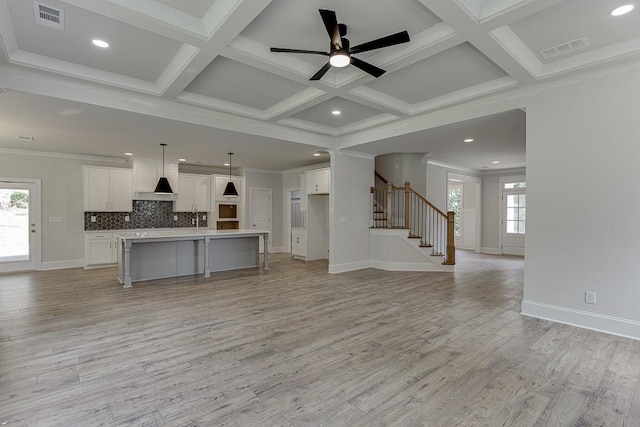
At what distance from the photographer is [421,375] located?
2484 millimetres

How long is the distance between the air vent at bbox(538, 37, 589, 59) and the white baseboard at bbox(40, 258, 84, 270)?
9.47m

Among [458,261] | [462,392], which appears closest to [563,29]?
[462,392]

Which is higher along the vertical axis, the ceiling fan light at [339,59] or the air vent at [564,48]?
the air vent at [564,48]

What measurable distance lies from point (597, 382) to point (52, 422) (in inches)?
149

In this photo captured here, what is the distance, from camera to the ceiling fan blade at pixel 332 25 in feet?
7.70

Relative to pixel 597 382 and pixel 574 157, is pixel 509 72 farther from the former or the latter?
pixel 597 382

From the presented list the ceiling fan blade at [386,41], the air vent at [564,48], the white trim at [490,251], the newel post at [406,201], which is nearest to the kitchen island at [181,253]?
the newel post at [406,201]

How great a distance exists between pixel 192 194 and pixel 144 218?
53.2 inches

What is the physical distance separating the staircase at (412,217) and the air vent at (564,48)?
4.02 m

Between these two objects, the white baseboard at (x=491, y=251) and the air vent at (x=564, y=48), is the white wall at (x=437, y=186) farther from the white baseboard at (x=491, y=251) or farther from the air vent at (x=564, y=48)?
the air vent at (x=564, y=48)

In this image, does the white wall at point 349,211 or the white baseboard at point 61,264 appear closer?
the white wall at point 349,211

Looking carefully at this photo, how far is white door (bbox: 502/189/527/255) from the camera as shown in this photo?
377 inches

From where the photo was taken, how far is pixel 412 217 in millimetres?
7707

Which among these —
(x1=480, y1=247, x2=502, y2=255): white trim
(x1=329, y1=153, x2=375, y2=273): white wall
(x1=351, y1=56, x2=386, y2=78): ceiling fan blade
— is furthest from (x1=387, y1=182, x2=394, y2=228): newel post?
(x1=480, y1=247, x2=502, y2=255): white trim
